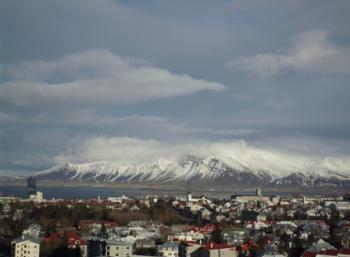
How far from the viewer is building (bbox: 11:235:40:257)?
14.6m

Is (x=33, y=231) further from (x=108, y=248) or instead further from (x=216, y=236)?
→ (x=216, y=236)

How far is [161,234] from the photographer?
19703mm

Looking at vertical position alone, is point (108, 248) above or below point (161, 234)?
below

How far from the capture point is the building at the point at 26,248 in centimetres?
1462

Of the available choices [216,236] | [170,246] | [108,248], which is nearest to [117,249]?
[108,248]

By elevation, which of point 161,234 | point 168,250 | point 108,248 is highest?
point 161,234

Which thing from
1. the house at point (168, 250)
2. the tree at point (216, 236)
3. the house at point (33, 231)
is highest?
the house at point (33, 231)

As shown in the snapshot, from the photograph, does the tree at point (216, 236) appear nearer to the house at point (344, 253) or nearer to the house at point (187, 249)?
the house at point (187, 249)

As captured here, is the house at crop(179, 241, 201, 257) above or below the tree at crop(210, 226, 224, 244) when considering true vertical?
below

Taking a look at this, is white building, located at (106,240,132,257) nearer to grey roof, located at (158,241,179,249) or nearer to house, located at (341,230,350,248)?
grey roof, located at (158,241,179,249)

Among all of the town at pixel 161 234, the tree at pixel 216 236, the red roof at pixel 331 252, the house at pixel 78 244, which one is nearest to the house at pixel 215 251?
the town at pixel 161 234

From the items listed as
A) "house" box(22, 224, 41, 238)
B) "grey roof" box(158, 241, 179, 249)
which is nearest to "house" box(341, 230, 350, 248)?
"grey roof" box(158, 241, 179, 249)

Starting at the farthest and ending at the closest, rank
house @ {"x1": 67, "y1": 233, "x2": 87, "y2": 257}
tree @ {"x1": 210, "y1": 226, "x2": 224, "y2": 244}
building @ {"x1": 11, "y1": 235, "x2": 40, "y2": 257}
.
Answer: tree @ {"x1": 210, "y1": 226, "x2": 224, "y2": 244} < house @ {"x1": 67, "y1": 233, "x2": 87, "y2": 257} < building @ {"x1": 11, "y1": 235, "x2": 40, "y2": 257}

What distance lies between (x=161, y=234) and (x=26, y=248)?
5.85m
